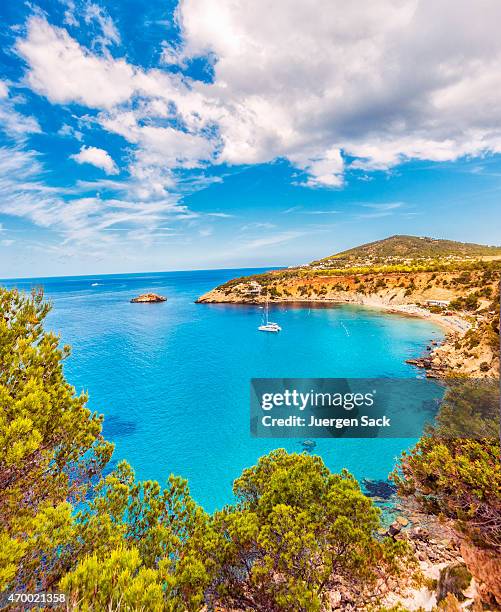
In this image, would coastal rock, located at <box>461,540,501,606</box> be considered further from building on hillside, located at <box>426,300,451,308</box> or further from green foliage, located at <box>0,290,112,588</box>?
building on hillside, located at <box>426,300,451,308</box>

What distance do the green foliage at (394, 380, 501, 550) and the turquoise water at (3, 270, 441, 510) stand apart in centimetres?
793

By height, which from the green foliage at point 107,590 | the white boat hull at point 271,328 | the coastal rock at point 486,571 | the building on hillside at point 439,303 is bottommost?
the white boat hull at point 271,328

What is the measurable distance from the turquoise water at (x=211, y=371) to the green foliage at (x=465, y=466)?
26.0ft

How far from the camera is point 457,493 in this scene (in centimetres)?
721

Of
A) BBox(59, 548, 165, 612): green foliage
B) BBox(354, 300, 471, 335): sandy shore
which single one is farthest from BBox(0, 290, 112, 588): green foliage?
BBox(354, 300, 471, 335): sandy shore

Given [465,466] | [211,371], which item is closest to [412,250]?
[211,371]

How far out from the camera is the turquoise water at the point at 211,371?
17.8 meters

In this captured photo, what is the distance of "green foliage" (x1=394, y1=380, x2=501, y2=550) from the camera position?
22.4ft

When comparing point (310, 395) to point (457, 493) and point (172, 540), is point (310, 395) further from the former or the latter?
point (172, 540)

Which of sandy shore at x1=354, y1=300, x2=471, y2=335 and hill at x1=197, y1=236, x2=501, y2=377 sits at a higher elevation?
hill at x1=197, y1=236, x2=501, y2=377

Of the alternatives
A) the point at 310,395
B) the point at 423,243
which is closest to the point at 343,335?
the point at 310,395

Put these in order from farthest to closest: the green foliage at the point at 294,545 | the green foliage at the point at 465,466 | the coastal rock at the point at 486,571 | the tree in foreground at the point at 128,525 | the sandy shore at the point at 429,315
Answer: the sandy shore at the point at 429,315 < the green foliage at the point at 465,466 < the coastal rock at the point at 486,571 < the green foliage at the point at 294,545 < the tree in foreground at the point at 128,525

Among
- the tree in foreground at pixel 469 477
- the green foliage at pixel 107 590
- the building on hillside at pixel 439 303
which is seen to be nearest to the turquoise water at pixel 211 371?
the building on hillside at pixel 439 303

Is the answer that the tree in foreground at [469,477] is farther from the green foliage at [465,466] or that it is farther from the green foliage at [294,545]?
the green foliage at [294,545]
